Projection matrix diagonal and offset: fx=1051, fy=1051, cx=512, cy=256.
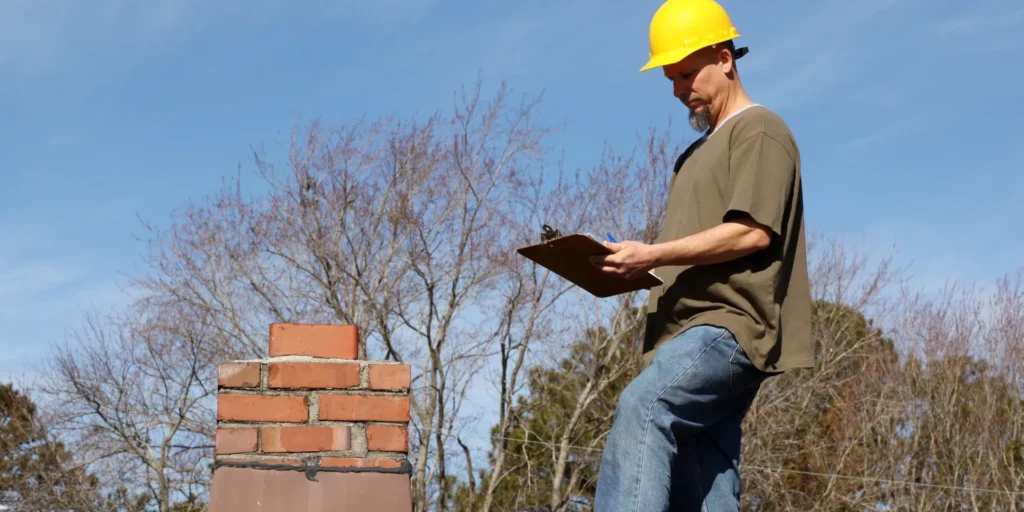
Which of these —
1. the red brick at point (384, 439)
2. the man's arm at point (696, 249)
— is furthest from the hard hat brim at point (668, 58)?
the red brick at point (384, 439)

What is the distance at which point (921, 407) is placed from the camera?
20.7m

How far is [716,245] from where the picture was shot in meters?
2.07

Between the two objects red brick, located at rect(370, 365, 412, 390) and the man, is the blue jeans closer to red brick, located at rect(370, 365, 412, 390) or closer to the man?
the man

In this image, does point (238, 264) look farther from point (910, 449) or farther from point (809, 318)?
point (809, 318)

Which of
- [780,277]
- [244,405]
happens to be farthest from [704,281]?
[244,405]

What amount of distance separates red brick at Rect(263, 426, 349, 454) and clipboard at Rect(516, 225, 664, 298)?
0.77 meters

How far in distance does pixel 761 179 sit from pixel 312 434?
4.13ft

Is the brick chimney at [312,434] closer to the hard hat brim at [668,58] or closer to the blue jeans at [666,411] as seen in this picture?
the blue jeans at [666,411]

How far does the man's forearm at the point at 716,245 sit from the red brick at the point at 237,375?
1.11 meters

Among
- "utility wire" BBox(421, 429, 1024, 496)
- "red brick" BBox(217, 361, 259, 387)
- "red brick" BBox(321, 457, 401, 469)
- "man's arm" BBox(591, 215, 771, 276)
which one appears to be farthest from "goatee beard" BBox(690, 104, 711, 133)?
"utility wire" BBox(421, 429, 1024, 496)

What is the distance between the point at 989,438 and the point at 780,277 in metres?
19.9

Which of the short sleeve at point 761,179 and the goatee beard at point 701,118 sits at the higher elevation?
the goatee beard at point 701,118

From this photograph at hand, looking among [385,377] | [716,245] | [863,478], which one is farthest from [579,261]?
[863,478]

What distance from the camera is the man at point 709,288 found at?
205 centimetres
